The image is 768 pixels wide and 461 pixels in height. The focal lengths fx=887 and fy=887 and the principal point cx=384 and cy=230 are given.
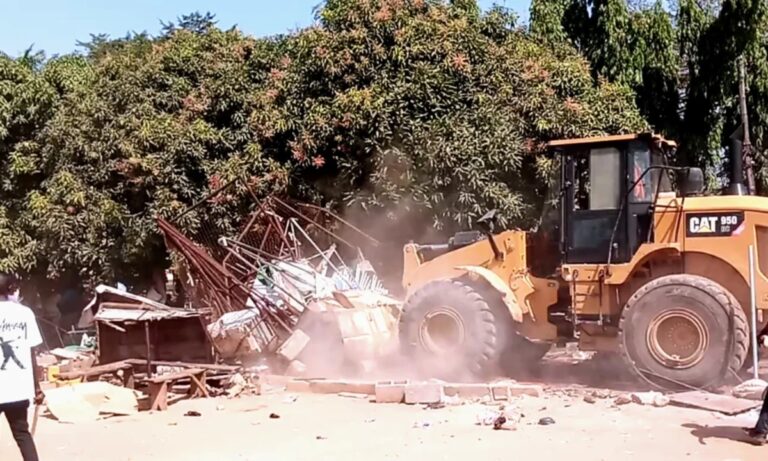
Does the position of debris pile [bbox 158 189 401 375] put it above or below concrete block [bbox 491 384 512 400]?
above

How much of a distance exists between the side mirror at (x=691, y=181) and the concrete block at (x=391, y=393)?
152 inches

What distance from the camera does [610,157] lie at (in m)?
10.4

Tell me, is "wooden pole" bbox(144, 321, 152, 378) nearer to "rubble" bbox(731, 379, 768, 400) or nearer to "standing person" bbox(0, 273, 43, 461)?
"standing person" bbox(0, 273, 43, 461)

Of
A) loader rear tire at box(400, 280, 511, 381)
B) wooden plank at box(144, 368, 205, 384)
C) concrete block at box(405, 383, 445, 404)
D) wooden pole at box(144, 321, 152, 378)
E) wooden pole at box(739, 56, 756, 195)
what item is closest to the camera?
concrete block at box(405, 383, 445, 404)

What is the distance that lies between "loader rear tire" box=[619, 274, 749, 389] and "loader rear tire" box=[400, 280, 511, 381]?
1637mm

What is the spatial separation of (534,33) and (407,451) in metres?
11.5

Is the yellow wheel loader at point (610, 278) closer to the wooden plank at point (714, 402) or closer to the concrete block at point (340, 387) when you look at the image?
the wooden plank at point (714, 402)

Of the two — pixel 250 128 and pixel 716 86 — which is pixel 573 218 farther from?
pixel 716 86

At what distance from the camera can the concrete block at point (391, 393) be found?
9945mm

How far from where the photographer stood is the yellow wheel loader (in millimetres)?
9578

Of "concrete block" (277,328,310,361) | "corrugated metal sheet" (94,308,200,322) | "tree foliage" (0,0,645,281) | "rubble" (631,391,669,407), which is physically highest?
"tree foliage" (0,0,645,281)

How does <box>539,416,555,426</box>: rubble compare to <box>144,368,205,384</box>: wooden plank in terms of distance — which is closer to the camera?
<box>539,416,555,426</box>: rubble

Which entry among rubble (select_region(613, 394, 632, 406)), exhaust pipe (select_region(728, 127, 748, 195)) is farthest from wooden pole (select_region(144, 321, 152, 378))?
exhaust pipe (select_region(728, 127, 748, 195))

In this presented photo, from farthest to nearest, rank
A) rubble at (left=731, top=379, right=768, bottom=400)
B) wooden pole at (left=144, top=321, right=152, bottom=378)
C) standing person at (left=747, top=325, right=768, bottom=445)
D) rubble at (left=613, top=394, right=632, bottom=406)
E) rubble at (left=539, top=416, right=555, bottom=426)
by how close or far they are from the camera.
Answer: wooden pole at (left=144, top=321, right=152, bottom=378) < rubble at (left=613, top=394, right=632, bottom=406) < rubble at (left=731, top=379, right=768, bottom=400) < rubble at (left=539, top=416, right=555, bottom=426) < standing person at (left=747, top=325, right=768, bottom=445)
